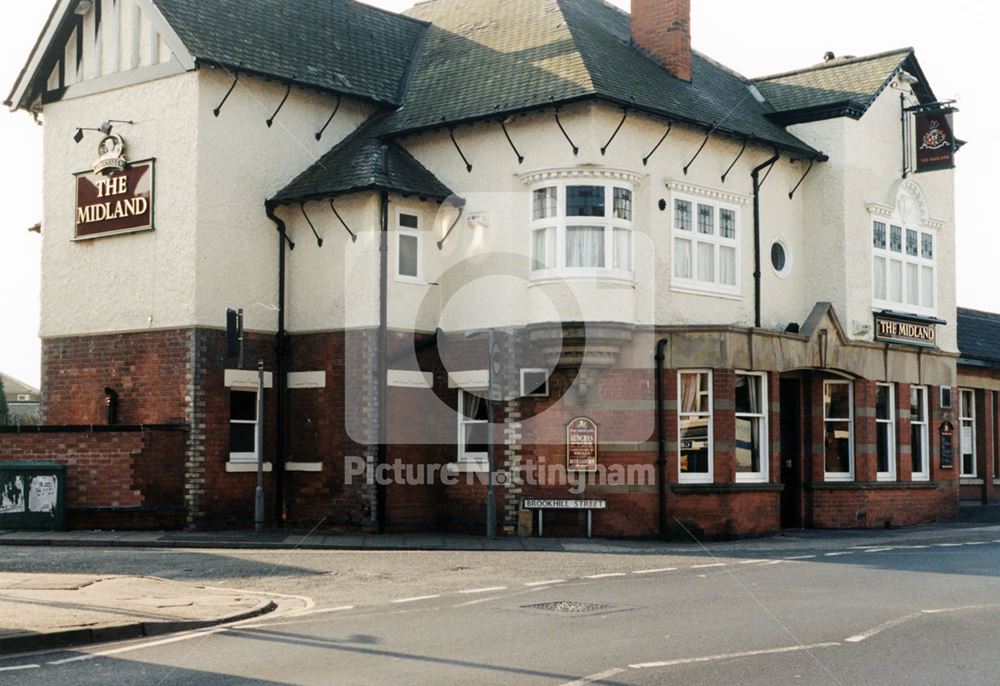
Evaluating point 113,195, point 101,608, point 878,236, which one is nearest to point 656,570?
point 101,608

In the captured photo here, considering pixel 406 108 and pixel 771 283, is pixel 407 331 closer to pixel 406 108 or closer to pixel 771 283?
pixel 406 108

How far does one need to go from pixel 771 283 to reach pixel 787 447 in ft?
11.8

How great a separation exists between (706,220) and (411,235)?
5.97 metres

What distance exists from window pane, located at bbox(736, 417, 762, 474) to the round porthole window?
3853 millimetres

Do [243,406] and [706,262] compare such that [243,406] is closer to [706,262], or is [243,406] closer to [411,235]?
[411,235]

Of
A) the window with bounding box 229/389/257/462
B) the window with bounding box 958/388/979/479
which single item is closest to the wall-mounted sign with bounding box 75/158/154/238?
the window with bounding box 229/389/257/462

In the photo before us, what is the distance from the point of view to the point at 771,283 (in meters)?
27.0

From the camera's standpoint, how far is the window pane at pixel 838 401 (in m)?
27.8

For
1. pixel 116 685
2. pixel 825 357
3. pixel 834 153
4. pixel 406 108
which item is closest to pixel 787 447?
pixel 825 357

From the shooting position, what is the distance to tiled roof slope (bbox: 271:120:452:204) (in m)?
24.0

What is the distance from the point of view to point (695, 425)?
2405 centimetres

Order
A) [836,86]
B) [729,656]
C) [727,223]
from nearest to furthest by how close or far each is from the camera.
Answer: [729,656]
[727,223]
[836,86]

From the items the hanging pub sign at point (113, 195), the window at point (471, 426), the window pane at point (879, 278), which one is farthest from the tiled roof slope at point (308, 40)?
the window pane at point (879, 278)

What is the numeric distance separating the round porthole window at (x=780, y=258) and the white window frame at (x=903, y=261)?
2.14 metres
